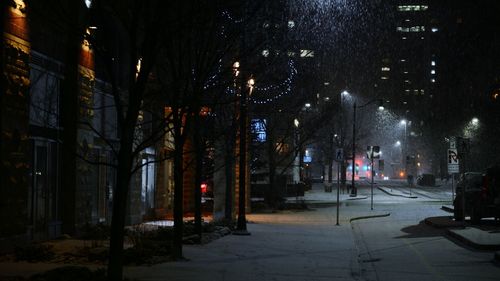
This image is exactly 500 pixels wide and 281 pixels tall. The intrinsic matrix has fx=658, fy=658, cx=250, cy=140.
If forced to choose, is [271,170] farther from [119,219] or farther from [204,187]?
[119,219]

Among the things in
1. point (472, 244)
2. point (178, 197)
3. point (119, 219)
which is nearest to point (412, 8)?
point (472, 244)

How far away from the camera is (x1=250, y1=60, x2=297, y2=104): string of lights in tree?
2558cm

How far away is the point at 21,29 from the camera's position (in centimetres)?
1335

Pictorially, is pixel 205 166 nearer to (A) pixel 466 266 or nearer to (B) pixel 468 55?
(A) pixel 466 266

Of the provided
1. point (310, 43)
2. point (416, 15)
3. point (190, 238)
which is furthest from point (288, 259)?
point (416, 15)

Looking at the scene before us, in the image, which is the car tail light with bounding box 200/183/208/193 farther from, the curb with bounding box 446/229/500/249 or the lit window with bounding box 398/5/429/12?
the lit window with bounding box 398/5/429/12

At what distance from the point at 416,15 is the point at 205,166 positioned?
15639cm

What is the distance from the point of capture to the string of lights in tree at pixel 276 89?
25578 mm

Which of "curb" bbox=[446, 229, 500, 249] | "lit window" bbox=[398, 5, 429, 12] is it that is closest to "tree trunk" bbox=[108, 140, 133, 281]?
"curb" bbox=[446, 229, 500, 249]

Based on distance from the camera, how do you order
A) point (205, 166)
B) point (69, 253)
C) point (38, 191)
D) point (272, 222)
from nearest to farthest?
point (69, 253) < point (38, 191) < point (272, 222) < point (205, 166)

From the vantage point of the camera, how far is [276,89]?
30.1 metres

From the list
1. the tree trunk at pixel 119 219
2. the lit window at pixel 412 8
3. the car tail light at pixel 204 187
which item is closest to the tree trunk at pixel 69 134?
the tree trunk at pixel 119 219

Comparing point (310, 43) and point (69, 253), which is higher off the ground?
point (310, 43)

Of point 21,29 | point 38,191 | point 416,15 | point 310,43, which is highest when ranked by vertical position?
point 416,15
